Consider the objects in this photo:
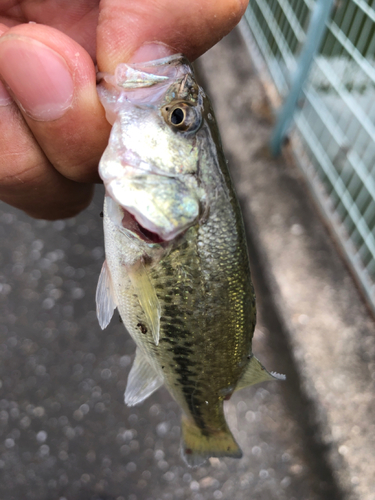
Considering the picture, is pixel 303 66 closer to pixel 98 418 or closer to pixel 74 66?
pixel 74 66

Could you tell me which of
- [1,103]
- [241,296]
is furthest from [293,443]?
[1,103]

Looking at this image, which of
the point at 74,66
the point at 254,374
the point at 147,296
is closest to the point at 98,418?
the point at 254,374

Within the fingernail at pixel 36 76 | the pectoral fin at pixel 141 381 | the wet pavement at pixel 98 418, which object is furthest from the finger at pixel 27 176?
the wet pavement at pixel 98 418

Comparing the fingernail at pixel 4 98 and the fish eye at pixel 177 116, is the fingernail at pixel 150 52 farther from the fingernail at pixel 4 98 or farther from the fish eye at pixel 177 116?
the fingernail at pixel 4 98

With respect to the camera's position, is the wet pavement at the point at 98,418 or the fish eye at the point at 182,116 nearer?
the fish eye at the point at 182,116

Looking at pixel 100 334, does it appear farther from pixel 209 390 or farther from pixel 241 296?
pixel 241 296

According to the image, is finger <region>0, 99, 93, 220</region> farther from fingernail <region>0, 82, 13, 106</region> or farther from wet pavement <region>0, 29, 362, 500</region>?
wet pavement <region>0, 29, 362, 500</region>

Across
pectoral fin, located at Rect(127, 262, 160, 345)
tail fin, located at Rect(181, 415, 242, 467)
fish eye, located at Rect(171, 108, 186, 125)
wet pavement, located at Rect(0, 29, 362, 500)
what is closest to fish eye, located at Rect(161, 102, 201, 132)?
fish eye, located at Rect(171, 108, 186, 125)
